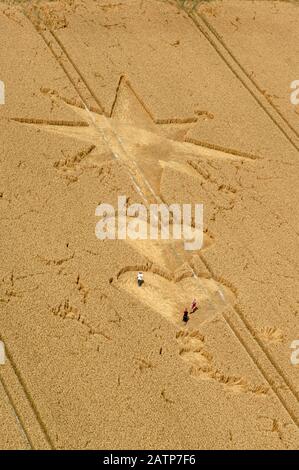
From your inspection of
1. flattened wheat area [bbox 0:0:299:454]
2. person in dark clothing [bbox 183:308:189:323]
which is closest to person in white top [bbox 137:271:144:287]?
flattened wheat area [bbox 0:0:299:454]

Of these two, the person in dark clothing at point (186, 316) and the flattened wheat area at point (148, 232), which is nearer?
the flattened wheat area at point (148, 232)

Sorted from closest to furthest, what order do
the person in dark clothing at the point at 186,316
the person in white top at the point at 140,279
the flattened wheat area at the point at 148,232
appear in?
the flattened wheat area at the point at 148,232 → the person in dark clothing at the point at 186,316 → the person in white top at the point at 140,279

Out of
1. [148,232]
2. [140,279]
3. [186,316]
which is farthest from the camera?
[148,232]

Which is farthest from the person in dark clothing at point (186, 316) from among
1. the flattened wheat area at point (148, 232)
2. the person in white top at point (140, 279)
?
the person in white top at point (140, 279)

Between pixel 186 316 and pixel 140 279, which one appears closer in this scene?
pixel 186 316

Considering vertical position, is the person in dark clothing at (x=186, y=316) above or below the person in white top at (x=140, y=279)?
below

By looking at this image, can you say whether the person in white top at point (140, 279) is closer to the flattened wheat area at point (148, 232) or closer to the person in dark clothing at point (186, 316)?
the flattened wheat area at point (148, 232)

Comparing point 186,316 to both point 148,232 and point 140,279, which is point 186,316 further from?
point 148,232

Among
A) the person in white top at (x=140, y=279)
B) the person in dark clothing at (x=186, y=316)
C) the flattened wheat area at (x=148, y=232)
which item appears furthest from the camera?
the person in white top at (x=140, y=279)

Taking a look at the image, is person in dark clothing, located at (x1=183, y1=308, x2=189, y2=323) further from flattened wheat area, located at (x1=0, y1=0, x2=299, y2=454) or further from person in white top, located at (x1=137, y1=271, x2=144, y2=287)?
person in white top, located at (x1=137, y1=271, x2=144, y2=287)

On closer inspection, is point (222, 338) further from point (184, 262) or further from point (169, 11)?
point (169, 11)

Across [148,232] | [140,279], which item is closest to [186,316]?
[140,279]

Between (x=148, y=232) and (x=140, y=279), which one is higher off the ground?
(x=148, y=232)
